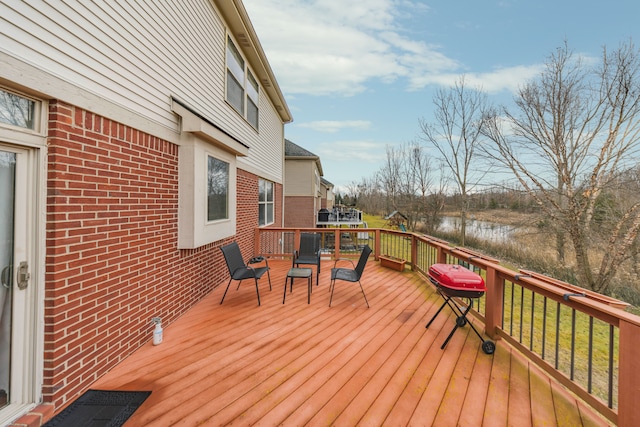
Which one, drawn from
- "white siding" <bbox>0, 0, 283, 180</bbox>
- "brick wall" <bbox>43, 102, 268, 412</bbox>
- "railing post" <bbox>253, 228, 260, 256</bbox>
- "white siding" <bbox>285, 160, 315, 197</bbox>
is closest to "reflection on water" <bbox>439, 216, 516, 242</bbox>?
"white siding" <bbox>285, 160, 315, 197</bbox>

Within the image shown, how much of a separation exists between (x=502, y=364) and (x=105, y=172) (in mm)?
4090

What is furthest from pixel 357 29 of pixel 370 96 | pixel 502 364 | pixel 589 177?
pixel 502 364

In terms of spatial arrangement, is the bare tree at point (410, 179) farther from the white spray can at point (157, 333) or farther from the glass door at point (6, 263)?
the glass door at point (6, 263)

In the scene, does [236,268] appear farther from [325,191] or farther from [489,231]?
[325,191]

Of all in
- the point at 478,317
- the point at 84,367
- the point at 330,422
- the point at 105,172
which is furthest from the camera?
the point at 478,317

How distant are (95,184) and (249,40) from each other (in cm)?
473

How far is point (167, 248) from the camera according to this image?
3.18 m

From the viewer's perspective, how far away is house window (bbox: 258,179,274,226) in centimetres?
735

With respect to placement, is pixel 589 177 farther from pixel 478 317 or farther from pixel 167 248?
pixel 167 248

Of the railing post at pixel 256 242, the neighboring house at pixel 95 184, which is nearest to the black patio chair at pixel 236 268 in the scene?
the neighboring house at pixel 95 184

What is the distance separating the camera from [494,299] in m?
2.97

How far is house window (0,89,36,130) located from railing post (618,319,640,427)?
13.5ft

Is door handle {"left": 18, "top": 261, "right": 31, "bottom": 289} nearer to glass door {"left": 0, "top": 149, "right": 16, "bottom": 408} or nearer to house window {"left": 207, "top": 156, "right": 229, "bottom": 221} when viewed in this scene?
glass door {"left": 0, "top": 149, "right": 16, "bottom": 408}

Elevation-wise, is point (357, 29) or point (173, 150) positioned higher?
point (357, 29)
